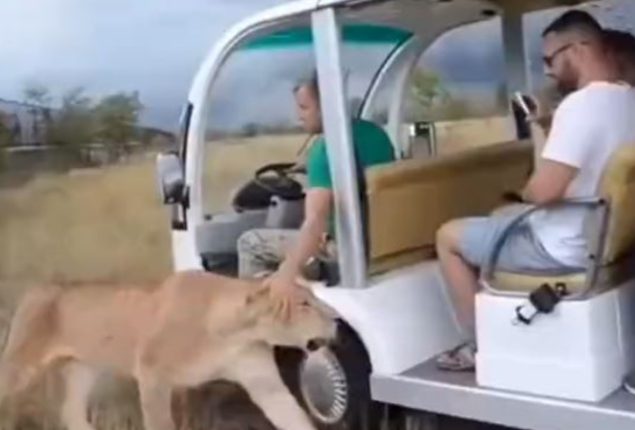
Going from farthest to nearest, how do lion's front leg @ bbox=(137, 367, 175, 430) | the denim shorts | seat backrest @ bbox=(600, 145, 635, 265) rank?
lion's front leg @ bbox=(137, 367, 175, 430), the denim shorts, seat backrest @ bbox=(600, 145, 635, 265)

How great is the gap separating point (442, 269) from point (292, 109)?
1.92 ft

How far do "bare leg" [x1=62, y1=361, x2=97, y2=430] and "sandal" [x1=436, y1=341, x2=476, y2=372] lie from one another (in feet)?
3.17

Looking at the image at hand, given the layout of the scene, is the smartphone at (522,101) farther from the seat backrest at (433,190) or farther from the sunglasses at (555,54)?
the sunglasses at (555,54)

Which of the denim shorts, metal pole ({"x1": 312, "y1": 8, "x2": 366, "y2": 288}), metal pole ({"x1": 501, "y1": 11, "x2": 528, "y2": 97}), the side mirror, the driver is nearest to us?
the denim shorts

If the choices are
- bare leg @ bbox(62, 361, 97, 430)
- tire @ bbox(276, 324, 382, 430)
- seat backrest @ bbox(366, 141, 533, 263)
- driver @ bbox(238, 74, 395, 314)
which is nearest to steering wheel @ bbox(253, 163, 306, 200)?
driver @ bbox(238, 74, 395, 314)

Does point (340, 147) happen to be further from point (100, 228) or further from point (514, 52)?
point (514, 52)

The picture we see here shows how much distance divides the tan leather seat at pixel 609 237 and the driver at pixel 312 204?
469mm

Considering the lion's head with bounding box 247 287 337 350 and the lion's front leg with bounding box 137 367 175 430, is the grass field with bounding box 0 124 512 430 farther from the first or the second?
the lion's head with bounding box 247 287 337 350

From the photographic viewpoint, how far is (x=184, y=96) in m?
2.99

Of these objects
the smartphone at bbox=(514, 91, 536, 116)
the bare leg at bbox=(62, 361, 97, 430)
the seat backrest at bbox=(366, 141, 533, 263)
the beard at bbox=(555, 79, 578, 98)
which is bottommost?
the bare leg at bbox=(62, 361, 97, 430)

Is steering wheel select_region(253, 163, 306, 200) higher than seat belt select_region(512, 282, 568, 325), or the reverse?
steering wheel select_region(253, 163, 306, 200)

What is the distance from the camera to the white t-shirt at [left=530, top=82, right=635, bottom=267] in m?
2.24

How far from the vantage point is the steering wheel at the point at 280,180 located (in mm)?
2826

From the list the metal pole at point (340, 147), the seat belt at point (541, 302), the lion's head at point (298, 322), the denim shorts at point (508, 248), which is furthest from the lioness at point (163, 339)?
the seat belt at point (541, 302)
